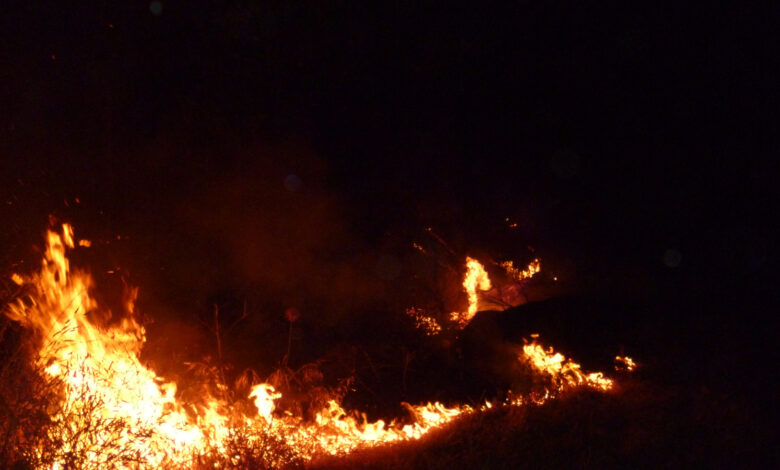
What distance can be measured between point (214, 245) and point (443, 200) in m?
3.61

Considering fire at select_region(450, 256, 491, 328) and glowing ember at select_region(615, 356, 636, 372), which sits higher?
fire at select_region(450, 256, 491, 328)

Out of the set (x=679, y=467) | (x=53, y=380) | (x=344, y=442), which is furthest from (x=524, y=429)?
(x=53, y=380)

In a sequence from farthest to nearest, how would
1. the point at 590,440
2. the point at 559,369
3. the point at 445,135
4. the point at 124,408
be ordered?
the point at 559,369, the point at 445,135, the point at 124,408, the point at 590,440

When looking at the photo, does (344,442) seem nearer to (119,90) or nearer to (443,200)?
(443,200)

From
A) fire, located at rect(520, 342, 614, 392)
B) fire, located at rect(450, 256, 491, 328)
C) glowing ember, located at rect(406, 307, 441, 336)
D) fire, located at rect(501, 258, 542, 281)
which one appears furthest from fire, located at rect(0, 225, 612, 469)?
glowing ember, located at rect(406, 307, 441, 336)

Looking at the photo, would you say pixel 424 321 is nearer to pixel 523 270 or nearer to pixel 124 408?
pixel 523 270

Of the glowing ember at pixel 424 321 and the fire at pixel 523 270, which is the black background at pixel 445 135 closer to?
the fire at pixel 523 270

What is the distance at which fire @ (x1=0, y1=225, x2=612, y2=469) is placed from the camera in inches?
172

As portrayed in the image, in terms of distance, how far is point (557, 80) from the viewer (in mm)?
6207

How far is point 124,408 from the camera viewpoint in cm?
525

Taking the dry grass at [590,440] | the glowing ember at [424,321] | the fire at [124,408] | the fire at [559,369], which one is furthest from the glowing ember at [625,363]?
the glowing ember at [424,321]

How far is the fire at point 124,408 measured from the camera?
4.37 meters

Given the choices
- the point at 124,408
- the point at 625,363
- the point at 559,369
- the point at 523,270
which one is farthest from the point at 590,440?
the point at 124,408

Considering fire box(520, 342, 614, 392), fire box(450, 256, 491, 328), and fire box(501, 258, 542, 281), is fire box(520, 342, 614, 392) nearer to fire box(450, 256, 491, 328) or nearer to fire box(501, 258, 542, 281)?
fire box(501, 258, 542, 281)
